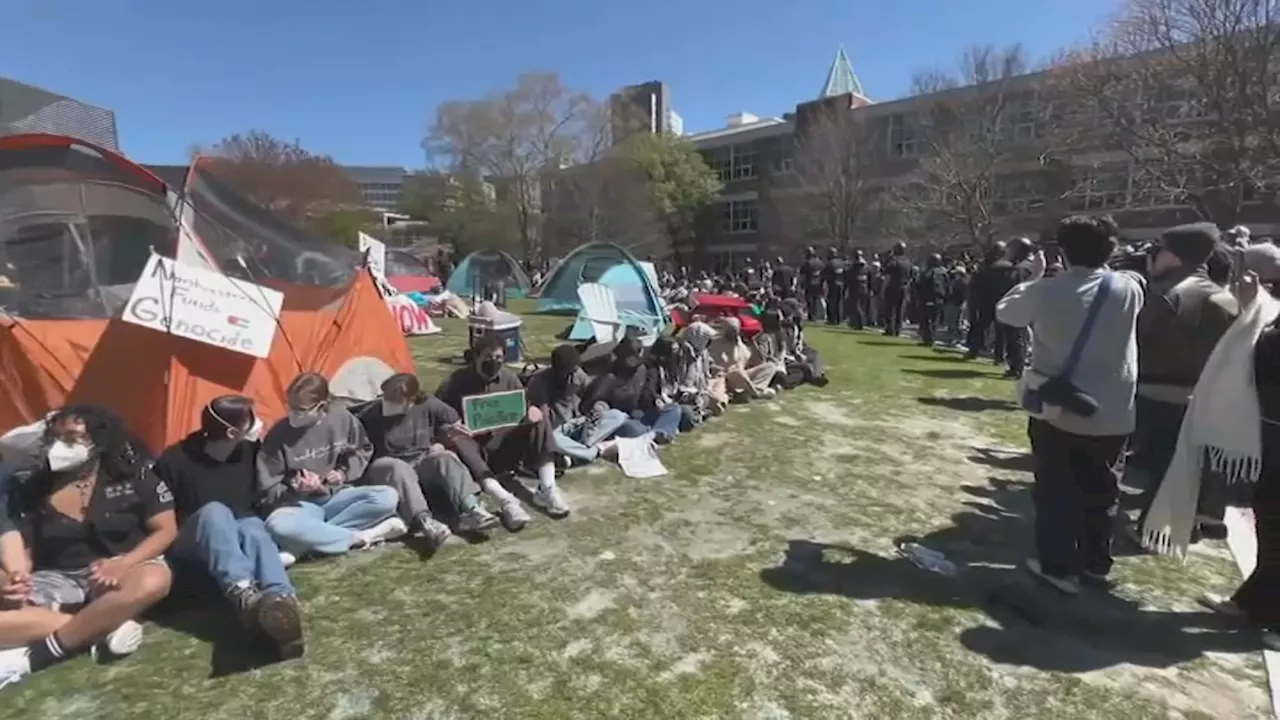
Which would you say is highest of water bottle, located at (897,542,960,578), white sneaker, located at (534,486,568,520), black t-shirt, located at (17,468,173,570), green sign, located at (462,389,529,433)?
green sign, located at (462,389,529,433)

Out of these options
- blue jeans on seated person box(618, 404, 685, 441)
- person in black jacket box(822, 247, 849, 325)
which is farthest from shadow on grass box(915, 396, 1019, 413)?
person in black jacket box(822, 247, 849, 325)

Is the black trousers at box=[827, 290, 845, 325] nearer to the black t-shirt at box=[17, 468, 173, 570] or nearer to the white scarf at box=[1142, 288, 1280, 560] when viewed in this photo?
the white scarf at box=[1142, 288, 1280, 560]

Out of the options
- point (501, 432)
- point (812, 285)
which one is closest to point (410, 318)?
point (501, 432)

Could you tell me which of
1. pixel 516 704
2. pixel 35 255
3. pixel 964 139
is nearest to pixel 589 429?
pixel 516 704

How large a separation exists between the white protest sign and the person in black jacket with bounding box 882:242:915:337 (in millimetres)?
9646

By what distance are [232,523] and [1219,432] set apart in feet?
16.2

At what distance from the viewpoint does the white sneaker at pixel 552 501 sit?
4.98m

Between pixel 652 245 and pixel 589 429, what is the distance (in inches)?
1487

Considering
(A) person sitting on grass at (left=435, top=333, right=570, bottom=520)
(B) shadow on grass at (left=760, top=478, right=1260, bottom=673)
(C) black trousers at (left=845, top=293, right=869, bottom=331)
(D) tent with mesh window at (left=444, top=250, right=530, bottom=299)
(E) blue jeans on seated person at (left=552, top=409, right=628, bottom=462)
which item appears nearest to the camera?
(B) shadow on grass at (left=760, top=478, right=1260, bottom=673)

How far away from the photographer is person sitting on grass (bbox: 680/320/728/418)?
7.77 m

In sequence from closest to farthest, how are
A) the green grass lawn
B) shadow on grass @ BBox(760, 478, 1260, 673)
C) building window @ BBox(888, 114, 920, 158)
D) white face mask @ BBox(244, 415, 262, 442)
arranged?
1. the green grass lawn
2. shadow on grass @ BBox(760, 478, 1260, 673)
3. white face mask @ BBox(244, 415, 262, 442)
4. building window @ BBox(888, 114, 920, 158)

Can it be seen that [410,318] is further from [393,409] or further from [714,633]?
[714,633]

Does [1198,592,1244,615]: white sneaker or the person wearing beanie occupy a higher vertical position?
the person wearing beanie

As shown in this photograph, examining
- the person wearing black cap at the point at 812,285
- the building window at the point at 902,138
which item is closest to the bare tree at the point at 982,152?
the building window at the point at 902,138
